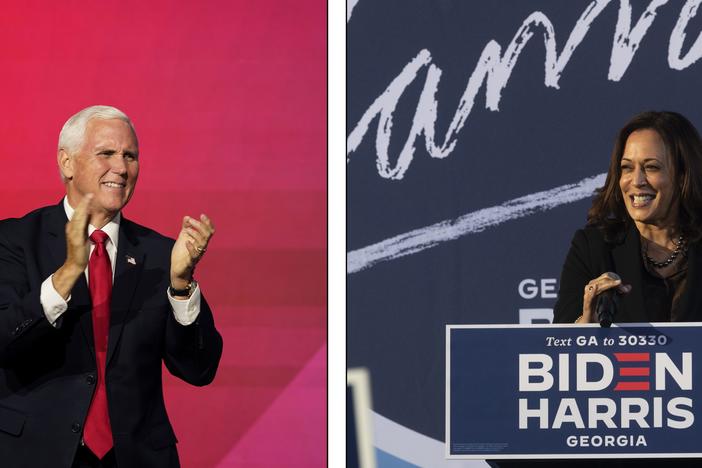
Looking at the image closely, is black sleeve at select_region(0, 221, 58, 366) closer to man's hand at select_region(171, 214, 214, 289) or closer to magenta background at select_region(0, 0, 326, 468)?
man's hand at select_region(171, 214, 214, 289)

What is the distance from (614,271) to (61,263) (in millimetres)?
1851

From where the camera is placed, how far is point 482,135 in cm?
366

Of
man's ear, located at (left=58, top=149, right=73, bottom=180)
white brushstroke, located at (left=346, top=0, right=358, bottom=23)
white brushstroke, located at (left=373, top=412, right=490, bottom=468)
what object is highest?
white brushstroke, located at (left=346, top=0, right=358, bottom=23)

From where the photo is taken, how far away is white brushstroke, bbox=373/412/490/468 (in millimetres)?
3621

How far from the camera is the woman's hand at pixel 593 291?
11.9 feet

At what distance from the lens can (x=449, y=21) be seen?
367cm

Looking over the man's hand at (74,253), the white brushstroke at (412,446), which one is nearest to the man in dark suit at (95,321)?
the man's hand at (74,253)

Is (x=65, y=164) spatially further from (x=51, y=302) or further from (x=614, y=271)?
(x=614, y=271)

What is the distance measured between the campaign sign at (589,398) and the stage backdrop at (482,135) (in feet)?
0.41

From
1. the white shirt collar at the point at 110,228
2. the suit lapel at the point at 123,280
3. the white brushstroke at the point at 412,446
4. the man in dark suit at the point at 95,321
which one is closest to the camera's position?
the man in dark suit at the point at 95,321

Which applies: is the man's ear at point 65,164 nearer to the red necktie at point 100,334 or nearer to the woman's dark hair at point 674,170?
the red necktie at point 100,334

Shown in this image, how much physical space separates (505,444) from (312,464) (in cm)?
67

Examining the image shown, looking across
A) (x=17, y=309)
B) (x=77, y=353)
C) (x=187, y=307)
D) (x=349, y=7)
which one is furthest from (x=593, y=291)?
(x=17, y=309)

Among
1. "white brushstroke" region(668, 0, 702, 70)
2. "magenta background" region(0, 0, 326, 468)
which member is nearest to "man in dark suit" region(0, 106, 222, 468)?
"magenta background" region(0, 0, 326, 468)
